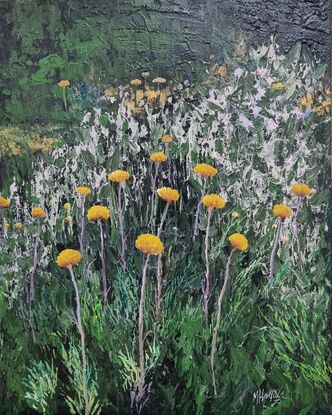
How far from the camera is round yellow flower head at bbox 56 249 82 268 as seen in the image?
245 cm

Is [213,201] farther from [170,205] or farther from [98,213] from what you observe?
[98,213]

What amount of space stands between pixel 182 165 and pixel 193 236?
0.29m

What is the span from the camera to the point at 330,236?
94.6 inches

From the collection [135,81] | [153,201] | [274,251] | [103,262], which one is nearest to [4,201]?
[103,262]

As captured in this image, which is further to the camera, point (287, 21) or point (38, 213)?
point (38, 213)

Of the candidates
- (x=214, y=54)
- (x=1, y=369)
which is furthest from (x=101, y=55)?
(x=1, y=369)

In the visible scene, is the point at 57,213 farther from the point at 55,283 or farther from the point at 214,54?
the point at 214,54

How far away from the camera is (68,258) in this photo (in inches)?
96.5

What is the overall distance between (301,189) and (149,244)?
2.11 ft

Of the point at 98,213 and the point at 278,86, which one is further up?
the point at 278,86

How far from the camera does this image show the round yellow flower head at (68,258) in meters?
2.45

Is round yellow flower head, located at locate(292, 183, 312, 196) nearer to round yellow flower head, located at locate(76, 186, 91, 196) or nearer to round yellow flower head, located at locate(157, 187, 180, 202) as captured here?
round yellow flower head, located at locate(157, 187, 180, 202)

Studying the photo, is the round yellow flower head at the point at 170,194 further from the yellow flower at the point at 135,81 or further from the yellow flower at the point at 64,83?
the yellow flower at the point at 64,83
